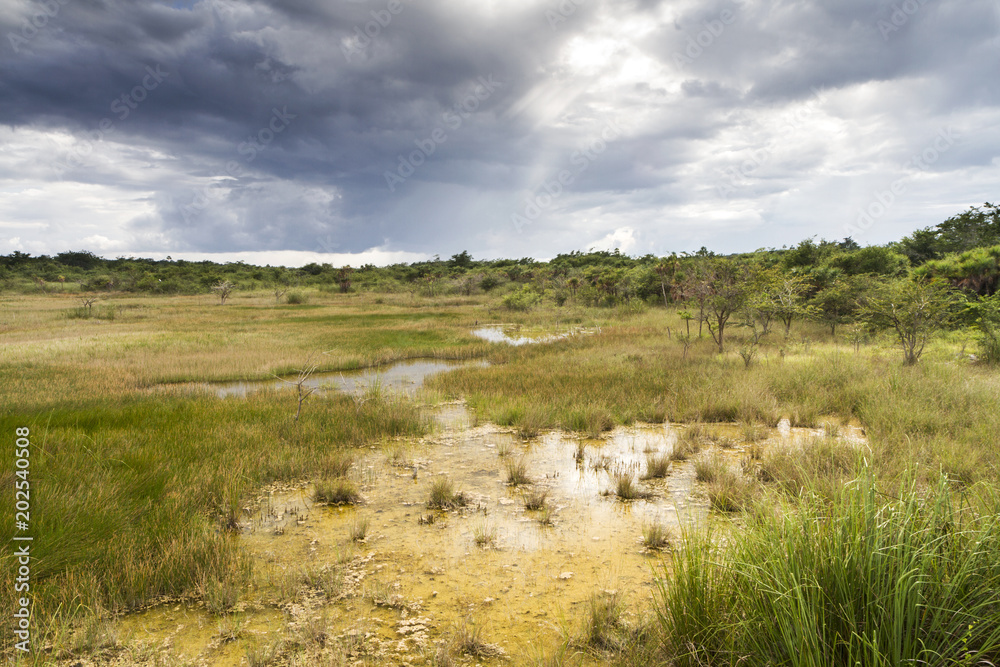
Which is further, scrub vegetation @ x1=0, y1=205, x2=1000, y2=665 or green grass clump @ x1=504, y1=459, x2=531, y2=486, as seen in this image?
green grass clump @ x1=504, y1=459, x2=531, y2=486

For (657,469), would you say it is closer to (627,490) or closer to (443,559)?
(627,490)

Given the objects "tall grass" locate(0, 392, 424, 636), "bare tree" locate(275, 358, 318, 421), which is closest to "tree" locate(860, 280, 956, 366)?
"tall grass" locate(0, 392, 424, 636)

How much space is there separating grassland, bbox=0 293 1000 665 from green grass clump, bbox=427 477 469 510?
7.01ft

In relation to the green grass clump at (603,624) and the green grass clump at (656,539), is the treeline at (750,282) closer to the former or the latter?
the green grass clump at (656,539)

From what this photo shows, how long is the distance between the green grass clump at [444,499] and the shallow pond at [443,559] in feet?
0.36

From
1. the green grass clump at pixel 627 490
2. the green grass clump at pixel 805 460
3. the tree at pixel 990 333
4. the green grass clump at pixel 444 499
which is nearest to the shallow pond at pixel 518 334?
the tree at pixel 990 333

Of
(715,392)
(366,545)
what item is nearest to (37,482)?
(366,545)

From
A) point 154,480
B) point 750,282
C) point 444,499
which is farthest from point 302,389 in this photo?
point 750,282

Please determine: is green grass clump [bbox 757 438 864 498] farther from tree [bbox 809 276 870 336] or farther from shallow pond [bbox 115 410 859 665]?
tree [bbox 809 276 870 336]

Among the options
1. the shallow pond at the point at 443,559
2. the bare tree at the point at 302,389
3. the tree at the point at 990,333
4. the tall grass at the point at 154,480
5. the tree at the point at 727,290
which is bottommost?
the shallow pond at the point at 443,559

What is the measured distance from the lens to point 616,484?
23.9 feet

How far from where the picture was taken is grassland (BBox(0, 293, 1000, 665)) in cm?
274

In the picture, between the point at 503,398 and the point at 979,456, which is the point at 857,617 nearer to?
the point at 979,456

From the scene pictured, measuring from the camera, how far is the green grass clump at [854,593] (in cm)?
240
